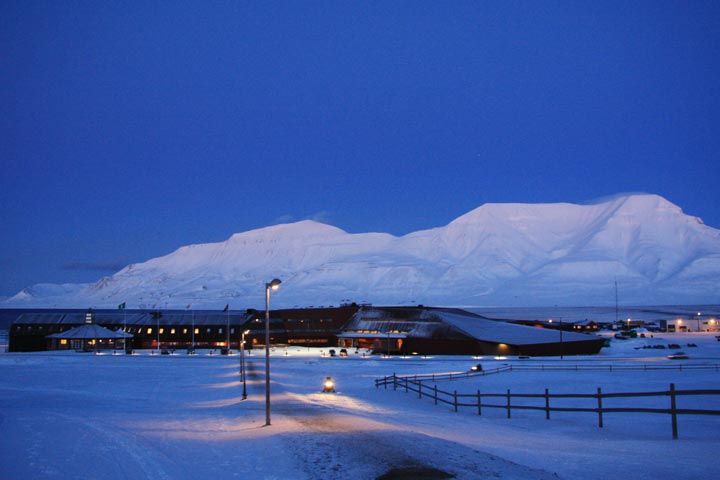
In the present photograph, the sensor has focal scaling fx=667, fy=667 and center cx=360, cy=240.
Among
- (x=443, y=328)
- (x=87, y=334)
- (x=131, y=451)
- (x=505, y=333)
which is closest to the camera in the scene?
(x=131, y=451)

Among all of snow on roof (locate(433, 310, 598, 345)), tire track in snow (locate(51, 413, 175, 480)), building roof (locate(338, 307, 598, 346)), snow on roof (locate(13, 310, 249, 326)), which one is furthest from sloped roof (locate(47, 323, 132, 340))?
tire track in snow (locate(51, 413, 175, 480))

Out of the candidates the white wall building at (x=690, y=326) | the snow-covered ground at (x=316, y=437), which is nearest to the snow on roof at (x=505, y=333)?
the snow-covered ground at (x=316, y=437)

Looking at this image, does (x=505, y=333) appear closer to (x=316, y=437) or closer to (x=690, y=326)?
(x=316, y=437)

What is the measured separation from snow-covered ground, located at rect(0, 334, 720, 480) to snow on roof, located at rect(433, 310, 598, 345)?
39585mm

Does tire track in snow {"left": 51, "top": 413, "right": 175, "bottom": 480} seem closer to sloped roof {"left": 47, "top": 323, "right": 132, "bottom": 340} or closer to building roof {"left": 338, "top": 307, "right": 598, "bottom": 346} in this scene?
building roof {"left": 338, "top": 307, "right": 598, "bottom": 346}

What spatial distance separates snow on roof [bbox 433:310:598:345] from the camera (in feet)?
269

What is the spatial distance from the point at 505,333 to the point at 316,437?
7023 cm

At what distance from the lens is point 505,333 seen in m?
84.9

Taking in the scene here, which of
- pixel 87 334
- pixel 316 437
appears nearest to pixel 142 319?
pixel 87 334

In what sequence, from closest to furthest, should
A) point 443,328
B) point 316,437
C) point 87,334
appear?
point 316,437 → point 443,328 → point 87,334

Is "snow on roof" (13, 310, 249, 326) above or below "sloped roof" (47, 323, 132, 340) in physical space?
above

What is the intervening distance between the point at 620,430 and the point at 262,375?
31.0m

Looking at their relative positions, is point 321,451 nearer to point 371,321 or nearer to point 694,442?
point 694,442

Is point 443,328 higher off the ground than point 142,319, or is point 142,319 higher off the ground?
point 142,319
